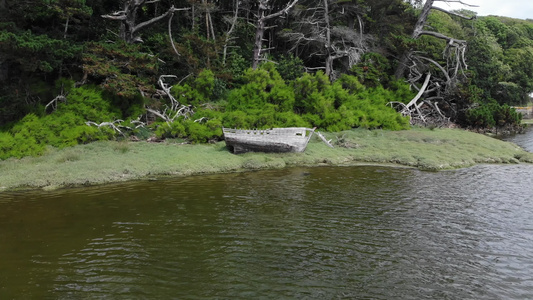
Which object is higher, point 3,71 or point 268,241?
point 3,71

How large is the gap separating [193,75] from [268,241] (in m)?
17.2

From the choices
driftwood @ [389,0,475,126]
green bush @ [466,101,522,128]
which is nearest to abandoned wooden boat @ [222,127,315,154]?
driftwood @ [389,0,475,126]

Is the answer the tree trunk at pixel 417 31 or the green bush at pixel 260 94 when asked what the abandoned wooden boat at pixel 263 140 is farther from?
the tree trunk at pixel 417 31

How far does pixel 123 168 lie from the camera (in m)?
13.0

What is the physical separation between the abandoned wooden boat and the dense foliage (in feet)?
5.93

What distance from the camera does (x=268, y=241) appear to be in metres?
7.54

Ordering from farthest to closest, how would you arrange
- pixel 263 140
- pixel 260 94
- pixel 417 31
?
pixel 417 31, pixel 260 94, pixel 263 140

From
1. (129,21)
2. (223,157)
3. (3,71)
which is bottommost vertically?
(223,157)

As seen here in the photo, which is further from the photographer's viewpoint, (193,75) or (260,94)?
(193,75)

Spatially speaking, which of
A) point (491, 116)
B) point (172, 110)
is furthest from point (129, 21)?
point (491, 116)

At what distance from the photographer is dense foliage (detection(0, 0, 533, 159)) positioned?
15.7 metres

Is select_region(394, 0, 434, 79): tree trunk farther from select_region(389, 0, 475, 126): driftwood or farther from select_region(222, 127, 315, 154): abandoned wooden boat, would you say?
select_region(222, 127, 315, 154): abandoned wooden boat

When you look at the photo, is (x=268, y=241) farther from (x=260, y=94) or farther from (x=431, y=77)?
(x=431, y=77)

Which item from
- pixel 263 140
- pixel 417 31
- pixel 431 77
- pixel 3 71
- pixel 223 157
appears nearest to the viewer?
pixel 223 157
